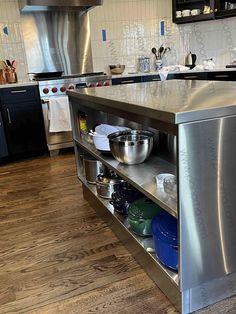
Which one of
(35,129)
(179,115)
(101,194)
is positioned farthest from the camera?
(35,129)

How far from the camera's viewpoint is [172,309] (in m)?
1.38

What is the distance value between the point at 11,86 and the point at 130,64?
189 cm

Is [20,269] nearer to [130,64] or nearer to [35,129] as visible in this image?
[35,129]

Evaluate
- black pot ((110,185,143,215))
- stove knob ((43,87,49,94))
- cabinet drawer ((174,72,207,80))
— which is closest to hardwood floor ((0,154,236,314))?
black pot ((110,185,143,215))

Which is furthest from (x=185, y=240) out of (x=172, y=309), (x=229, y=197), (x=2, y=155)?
(x=2, y=155)

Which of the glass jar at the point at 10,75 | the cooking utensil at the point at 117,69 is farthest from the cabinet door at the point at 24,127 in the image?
the cooking utensil at the point at 117,69

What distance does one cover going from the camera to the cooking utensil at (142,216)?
160 cm

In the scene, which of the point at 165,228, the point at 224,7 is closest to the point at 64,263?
the point at 165,228

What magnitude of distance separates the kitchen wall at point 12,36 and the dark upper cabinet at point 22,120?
0.65m

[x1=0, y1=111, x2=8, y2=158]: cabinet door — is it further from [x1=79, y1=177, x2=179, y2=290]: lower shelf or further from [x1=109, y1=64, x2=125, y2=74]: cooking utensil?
[x1=109, y1=64, x2=125, y2=74]: cooking utensil

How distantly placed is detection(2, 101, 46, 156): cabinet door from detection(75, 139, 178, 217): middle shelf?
2.02 meters

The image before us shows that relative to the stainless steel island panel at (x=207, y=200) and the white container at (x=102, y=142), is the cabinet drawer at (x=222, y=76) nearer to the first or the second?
the white container at (x=102, y=142)

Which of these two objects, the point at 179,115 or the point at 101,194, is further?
the point at 101,194

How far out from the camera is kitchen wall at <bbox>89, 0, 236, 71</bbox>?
4.29 meters
